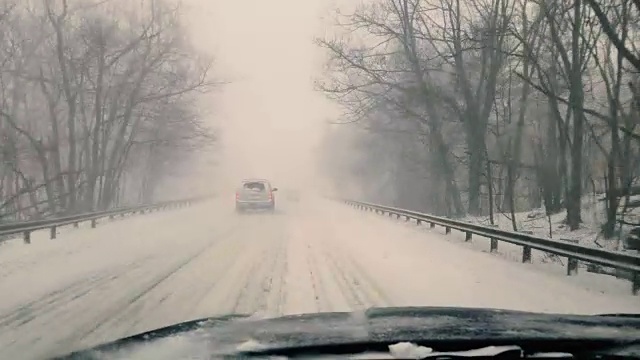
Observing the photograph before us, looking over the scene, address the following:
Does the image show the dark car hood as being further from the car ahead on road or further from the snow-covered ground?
the car ahead on road

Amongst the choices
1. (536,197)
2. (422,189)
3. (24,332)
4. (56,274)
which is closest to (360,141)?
(422,189)

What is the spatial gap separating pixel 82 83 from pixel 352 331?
33.3 m

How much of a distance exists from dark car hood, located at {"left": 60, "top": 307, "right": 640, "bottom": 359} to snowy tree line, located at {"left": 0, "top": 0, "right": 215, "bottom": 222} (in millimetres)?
25792

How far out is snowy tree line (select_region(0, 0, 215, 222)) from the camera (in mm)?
31234

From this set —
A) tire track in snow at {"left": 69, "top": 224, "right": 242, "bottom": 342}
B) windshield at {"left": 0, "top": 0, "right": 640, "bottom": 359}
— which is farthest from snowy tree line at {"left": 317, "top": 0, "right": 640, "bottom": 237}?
tire track in snow at {"left": 69, "top": 224, "right": 242, "bottom": 342}

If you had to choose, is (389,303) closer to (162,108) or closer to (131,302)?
(131,302)

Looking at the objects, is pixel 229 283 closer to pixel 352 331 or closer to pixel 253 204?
pixel 352 331

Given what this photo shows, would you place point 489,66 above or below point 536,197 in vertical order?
above

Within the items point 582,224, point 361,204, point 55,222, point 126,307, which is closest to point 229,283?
point 126,307

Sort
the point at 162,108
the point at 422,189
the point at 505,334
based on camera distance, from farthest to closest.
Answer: the point at 422,189
the point at 162,108
the point at 505,334

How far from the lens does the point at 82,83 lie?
3447 cm

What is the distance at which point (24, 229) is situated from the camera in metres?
17.2

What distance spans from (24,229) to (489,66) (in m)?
21.0

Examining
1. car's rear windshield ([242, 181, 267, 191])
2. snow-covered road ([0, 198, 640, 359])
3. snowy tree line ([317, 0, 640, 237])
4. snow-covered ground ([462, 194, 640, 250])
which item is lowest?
snow-covered ground ([462, 194, 640, 250])
